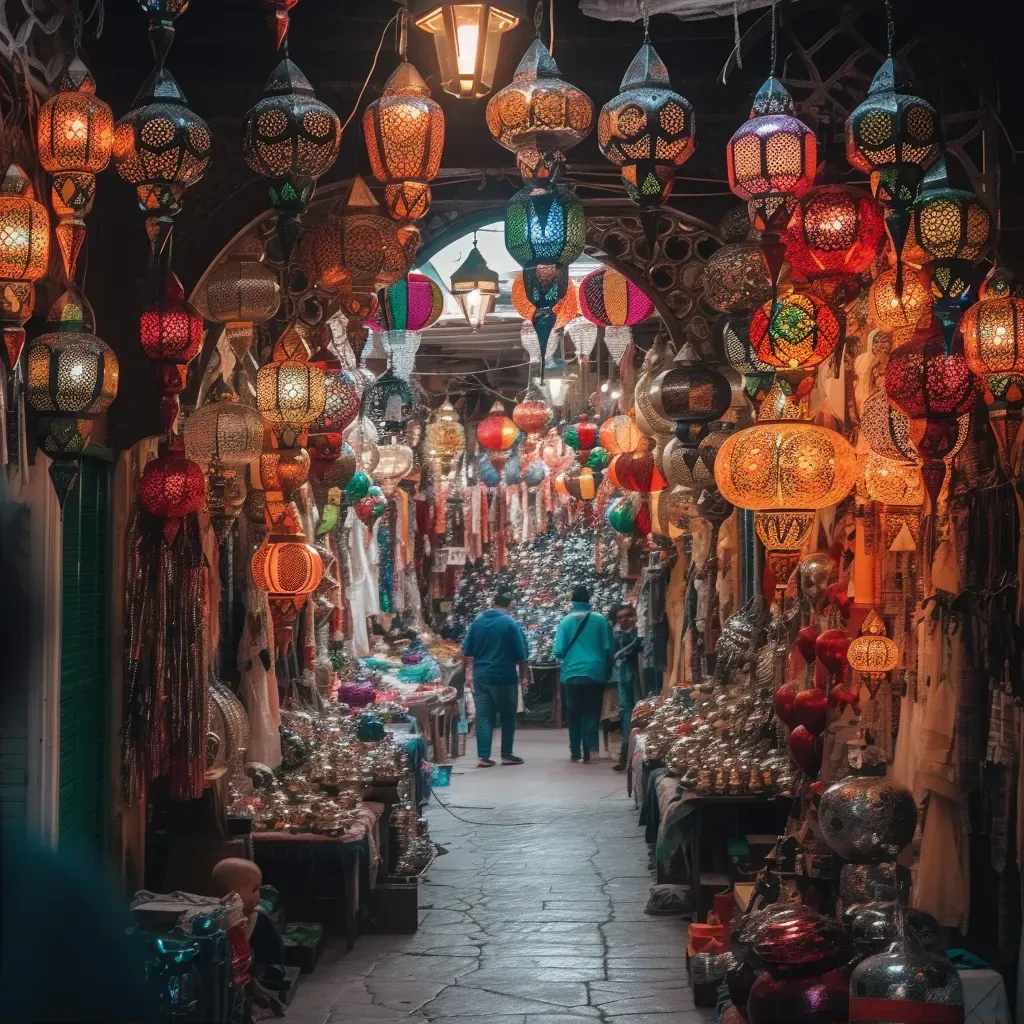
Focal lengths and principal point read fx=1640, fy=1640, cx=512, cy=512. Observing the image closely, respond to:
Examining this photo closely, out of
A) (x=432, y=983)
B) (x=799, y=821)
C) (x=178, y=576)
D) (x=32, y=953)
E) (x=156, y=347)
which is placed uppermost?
(x=156, y=347)

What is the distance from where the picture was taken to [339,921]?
293 inches

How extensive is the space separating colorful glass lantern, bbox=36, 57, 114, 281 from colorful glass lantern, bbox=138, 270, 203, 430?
65 centimetres

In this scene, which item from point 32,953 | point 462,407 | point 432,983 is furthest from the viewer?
point 462,407

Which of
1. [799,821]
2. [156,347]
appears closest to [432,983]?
[799,821]

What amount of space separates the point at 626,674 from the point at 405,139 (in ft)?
32.4

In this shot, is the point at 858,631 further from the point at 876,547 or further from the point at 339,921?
the point at 339,921

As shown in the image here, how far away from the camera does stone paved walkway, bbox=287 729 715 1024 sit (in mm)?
6391

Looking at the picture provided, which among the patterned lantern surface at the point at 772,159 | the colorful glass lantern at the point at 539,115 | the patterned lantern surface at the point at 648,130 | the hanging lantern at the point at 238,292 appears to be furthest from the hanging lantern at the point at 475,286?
the patterned lantern surface at the point at 772,159

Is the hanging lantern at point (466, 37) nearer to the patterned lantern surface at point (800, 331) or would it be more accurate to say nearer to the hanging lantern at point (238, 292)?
the patterned lantern surface at point (800, 331)

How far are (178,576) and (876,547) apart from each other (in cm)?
275

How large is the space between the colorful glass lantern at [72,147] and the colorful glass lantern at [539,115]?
1151mm

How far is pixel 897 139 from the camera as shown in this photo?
14.5ft

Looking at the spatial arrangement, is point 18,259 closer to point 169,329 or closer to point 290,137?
point 290,137

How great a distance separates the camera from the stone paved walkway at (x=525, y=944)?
252 inches
